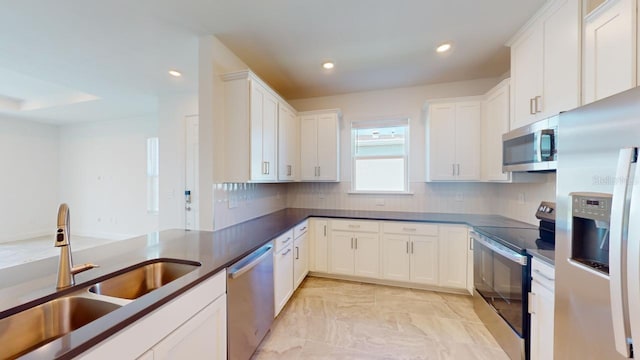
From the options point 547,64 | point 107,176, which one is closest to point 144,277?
point 547,64

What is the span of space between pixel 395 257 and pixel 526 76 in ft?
7.55

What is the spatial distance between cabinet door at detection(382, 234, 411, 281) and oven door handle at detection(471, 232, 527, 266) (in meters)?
0.83

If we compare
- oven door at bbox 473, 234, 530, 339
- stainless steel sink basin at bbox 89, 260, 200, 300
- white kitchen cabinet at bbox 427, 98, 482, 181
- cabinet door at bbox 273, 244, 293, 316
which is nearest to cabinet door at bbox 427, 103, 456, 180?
white kitchen cabinet at bbox 427, 98, 482, 181

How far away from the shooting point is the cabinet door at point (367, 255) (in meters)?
3.04

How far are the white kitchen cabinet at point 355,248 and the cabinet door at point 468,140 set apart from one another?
4.43ft

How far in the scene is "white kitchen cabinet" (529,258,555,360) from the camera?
1.43 meters

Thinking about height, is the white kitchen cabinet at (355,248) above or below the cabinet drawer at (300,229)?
below

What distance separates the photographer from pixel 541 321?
151cm

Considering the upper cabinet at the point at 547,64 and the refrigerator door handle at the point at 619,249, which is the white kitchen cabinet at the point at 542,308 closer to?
the refrigerator door handle at the point at 619,249

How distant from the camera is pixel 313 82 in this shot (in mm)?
3314

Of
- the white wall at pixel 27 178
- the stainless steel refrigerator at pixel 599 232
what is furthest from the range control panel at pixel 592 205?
the white wall at pixel 27 178

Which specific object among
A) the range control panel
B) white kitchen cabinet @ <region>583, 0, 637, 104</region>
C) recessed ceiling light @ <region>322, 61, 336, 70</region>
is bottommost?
the range control panel

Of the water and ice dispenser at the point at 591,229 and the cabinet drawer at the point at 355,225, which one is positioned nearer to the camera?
the water and ice dispenser at the point at 591,229

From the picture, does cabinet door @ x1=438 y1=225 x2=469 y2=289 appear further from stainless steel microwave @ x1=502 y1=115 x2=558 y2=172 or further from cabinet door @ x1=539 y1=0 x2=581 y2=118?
cabinet door @ x1=539 y1=0 x2=581 y2=118
